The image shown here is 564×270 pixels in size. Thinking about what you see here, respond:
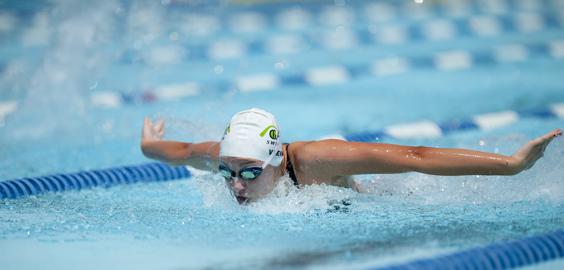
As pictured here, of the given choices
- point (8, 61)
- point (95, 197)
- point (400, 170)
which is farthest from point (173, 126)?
point (8, 61)

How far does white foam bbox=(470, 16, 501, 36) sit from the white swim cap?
5.97 m

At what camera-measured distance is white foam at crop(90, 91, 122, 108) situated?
21.4 feet

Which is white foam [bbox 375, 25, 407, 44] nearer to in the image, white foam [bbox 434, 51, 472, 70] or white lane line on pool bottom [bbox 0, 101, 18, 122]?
white foam [bbox 434, 51, 472, 70]

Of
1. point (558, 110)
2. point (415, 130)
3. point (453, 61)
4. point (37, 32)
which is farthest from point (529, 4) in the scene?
point (37, 32)

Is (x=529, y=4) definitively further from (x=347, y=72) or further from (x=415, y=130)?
(x=415, y=130)

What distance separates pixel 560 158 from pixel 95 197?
2.07 m

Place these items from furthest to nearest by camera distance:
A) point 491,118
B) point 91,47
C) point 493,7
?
point 493,7, point 91,47, point 491,118

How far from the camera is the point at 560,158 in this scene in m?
4.12

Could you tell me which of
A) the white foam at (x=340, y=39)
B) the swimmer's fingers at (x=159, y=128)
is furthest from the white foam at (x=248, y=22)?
the swimmer's fingers at (x=159, y=128)

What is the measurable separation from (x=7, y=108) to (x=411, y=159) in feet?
11.9

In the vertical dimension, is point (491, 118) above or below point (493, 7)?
below

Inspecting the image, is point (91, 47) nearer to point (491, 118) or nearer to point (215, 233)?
point (491, 118)

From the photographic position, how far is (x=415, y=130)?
571cm

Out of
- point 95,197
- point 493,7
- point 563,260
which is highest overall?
point 493,7
